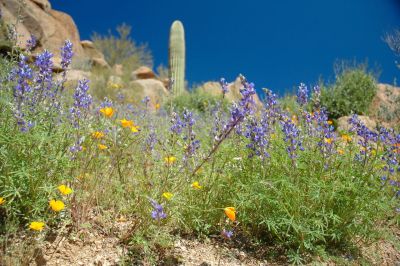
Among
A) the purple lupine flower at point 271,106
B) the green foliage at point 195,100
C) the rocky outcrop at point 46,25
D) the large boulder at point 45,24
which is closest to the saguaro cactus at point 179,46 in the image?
the green foliage at point 195,100

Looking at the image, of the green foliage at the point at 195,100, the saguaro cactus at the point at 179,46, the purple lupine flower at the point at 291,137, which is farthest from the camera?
the saguaro cactus at the point at 179,46

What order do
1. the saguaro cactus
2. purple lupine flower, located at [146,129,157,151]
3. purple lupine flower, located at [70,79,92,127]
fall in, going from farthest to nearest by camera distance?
the saguaro cactus < purple lupine flower, located at [146,129,157,151] < purple lupine flower, located at [70,79,92,127]

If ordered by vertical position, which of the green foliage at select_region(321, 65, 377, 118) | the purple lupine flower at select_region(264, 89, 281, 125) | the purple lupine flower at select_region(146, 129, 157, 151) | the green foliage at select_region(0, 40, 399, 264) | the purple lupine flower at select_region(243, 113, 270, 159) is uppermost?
the green foliage at select_region(321, 65, 377, 118)

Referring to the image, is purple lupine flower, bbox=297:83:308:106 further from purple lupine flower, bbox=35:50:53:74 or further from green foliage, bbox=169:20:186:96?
green foliage, bbox=169:20:186:96

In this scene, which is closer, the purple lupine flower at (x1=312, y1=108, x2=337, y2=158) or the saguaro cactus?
the purple lupine flower at (x1=312, y1=108, x2=337, y2=158)

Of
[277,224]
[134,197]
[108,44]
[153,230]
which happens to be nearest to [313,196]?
[277,224]

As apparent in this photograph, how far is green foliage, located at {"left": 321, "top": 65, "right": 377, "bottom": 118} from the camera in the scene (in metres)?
11.1

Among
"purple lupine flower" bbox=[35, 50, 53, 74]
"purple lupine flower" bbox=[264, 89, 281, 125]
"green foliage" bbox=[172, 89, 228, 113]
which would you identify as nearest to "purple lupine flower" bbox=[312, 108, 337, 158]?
"purple lupine flower" bbox=[264, 89, 281, 125]

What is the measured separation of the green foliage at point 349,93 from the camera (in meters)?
11.1

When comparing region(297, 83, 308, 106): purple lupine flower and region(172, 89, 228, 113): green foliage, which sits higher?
region(172, 89, 228, 113): green foliage

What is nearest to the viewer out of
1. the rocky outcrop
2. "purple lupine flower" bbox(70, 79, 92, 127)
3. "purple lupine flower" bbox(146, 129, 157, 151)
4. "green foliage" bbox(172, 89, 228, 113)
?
"purple lupine flower" bbox(70, 79, 92, 127)

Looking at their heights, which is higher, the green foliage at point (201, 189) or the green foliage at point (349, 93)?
the green foliage at point (349, 93)

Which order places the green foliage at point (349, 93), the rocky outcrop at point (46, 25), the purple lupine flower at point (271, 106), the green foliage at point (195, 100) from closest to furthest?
the purple lupine flower at point (271, 106) → the green foliage at point (349, 93) → the green foliage at point (195, 100) → the rocky outcrop at point (46, 25)

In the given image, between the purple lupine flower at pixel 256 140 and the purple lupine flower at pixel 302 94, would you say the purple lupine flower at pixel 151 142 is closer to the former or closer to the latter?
the purple lupine flower at pixel 256 140
